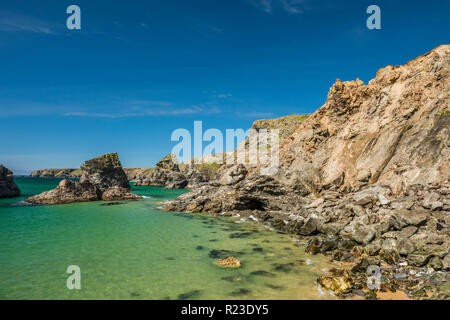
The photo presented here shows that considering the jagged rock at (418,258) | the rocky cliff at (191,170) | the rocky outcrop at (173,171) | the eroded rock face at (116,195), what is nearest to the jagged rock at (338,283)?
the jagged rock at (418,258)

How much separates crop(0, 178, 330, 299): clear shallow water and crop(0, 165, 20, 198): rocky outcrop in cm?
5129

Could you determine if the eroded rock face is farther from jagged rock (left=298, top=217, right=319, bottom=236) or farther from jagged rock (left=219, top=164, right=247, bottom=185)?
jagged rock (left=298, top=217, right=319, bottom=236)

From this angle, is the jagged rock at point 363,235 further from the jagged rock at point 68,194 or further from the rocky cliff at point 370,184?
the jagged rock at point 68,194

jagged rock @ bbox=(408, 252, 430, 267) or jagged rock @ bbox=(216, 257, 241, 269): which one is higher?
jagged rock @ bbox=(408, 252, 430, 267)

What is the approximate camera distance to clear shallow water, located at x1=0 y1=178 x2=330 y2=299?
43.0 ft

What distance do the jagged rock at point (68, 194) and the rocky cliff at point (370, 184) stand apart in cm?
2966

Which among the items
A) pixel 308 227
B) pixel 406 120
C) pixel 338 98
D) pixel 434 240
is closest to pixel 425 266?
pixel 434 240

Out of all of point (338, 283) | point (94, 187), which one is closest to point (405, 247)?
point (338, 283)

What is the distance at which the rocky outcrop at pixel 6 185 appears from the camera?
68750 mm

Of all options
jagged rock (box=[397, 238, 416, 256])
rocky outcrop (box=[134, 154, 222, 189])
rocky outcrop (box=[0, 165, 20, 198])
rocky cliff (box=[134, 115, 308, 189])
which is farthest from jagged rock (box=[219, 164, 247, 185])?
rocky outcrop (box=[134, 154, 222, 189])

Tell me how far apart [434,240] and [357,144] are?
21.2 meters

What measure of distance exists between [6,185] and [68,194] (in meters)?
26.0

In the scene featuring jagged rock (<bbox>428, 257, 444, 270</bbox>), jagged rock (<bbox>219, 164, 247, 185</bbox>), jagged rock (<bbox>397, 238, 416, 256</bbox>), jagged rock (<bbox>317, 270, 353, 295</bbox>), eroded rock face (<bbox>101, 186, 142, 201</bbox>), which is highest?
jagged rock (<bbox>219, 164, 247, 185</bbox>)
